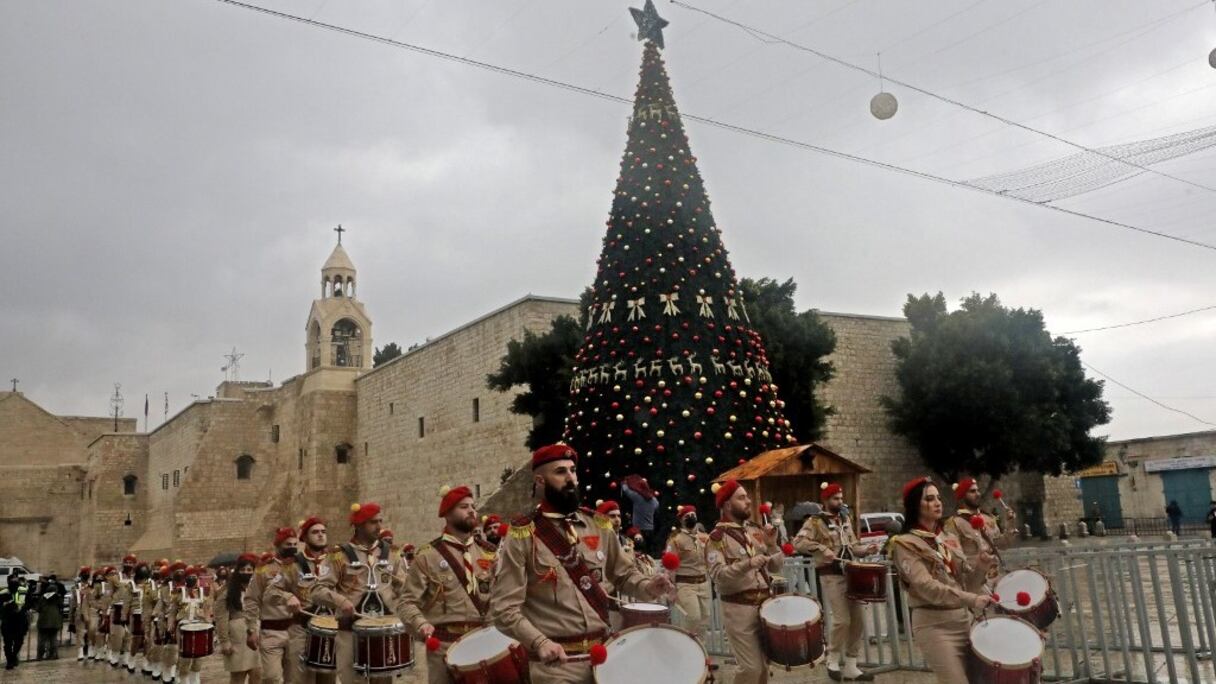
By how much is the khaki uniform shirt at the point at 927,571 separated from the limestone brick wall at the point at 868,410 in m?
25.2

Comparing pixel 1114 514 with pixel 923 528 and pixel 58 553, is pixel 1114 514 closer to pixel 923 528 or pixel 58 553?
pixel 923 528

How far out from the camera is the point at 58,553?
168ft

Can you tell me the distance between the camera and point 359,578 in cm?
762

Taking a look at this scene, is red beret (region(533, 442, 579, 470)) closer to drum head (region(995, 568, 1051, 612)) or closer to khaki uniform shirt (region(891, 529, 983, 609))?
khaki uniform shirt (region(891, 529, 983, 609))

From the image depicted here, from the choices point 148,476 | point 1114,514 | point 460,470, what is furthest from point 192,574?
point 148,476

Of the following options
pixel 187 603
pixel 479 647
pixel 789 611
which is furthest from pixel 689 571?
pixel 187 603

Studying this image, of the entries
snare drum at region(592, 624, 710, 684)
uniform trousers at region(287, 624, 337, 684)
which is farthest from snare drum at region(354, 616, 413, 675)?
snare drum at region(592, 624, 710, 684)

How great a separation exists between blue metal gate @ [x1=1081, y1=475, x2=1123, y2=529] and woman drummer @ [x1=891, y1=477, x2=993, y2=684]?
3865 cm

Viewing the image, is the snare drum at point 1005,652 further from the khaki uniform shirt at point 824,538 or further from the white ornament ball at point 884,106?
the white ornament ball at point 884,106

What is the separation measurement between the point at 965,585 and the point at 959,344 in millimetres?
24395

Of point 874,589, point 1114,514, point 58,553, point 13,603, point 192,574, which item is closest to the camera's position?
point 874,589

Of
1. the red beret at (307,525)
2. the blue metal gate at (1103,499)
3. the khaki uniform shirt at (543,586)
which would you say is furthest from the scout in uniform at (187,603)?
the blue metal gate at (1103,499)

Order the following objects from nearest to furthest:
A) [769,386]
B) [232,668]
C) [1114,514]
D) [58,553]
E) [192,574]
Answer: [232,668]
[192,574]
[769,386]
[1114,514]
[58,553]

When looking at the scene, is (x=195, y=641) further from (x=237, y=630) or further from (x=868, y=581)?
(x=868, y=581)
